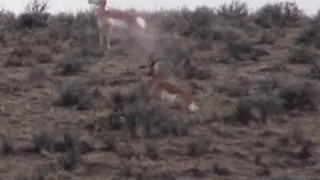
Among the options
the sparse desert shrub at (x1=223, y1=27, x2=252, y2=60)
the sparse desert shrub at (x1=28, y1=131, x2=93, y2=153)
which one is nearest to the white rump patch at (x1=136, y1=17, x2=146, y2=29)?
the sparse desert shrub at (x1=223, y1=27, x2=252, y2=60)

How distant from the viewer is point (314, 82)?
2052 centimetres

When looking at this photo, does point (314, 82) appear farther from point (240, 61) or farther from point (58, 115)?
point (58, 115)

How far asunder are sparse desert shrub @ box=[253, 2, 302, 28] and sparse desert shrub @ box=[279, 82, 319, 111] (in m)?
10.3

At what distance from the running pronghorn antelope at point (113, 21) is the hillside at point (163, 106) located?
0.31 meters

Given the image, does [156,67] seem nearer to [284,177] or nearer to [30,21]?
[284,177]

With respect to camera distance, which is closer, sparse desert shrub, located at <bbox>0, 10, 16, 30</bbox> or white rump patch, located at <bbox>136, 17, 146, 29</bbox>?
white rump patch, located at <bbox>136, 17, 146, 29</bbox>

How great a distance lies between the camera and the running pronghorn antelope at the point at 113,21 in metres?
25.5

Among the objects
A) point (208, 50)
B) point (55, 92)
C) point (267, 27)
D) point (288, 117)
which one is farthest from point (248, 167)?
point (267, 27)

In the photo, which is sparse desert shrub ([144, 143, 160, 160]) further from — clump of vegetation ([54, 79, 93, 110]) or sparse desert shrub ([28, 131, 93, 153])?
clump of vegetation ([54, 79, 93, 110])

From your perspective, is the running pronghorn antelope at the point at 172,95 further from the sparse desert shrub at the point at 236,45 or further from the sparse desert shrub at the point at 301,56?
the sparse desert shrub at the point at 236,45

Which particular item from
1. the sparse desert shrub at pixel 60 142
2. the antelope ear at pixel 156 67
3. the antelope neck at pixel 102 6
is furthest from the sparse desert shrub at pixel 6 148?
the antelope neck at pixel 102 6

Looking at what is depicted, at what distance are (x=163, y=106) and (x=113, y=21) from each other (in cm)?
848

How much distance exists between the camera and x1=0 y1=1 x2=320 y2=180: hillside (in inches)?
588

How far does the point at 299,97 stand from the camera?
60.5ft
